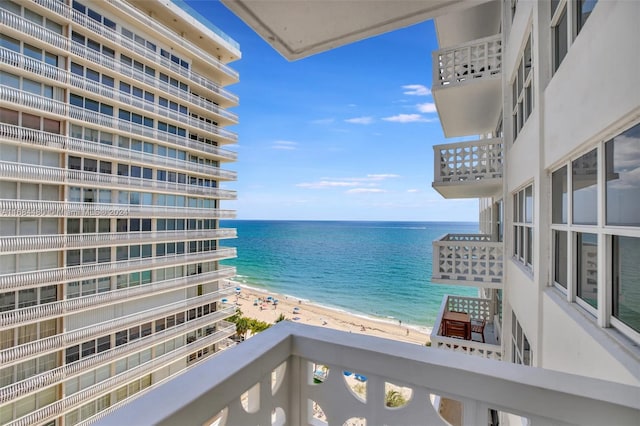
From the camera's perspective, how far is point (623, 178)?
145 centimetres

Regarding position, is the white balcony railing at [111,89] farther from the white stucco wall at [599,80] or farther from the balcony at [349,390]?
the white stucco wall at [599,80]

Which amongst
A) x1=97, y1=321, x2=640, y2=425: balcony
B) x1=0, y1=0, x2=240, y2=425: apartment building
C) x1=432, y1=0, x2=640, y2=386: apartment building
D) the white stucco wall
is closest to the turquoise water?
x1=0, y1=0, x2=240, y2=425: apartment building

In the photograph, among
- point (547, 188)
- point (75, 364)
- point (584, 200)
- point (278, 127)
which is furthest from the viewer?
point (278, 127)

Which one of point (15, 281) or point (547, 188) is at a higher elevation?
point (547, 188)

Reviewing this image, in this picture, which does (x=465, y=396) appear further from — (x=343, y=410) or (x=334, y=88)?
(x=334, y=88)

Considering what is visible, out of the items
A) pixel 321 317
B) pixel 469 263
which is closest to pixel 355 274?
pixel 321 317

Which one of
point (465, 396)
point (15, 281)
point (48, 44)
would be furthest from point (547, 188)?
point (48, 44)

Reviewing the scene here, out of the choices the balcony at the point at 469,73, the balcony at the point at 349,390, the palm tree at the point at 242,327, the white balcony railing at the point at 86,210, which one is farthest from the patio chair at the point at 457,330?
the palm tree at the point at 242,327

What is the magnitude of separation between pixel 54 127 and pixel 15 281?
4654mm

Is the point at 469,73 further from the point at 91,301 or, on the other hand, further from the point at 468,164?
the point at 91,301

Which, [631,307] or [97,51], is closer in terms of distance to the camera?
[631,307]

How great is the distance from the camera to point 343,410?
1.00 metres

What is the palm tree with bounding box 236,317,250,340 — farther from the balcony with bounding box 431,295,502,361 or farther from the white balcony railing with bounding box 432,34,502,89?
the white balcony railing with bounding box 432,34,502,89

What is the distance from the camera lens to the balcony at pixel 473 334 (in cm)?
472
